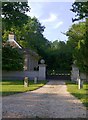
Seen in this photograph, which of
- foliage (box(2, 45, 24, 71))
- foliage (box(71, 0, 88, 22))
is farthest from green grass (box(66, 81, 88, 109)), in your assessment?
foliage (box(2, 45, 24, 71))

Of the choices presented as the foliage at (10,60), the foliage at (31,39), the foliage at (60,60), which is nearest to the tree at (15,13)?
the foliage at (31,39)

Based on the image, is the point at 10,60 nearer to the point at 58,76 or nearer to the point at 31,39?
the point at 58,76

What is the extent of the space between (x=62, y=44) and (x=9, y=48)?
1786 cm

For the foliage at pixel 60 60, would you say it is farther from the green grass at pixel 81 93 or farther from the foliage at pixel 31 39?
the green grass at pixel 81 93

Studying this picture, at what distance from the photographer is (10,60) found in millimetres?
42969

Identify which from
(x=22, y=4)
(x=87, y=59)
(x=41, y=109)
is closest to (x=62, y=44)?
(x=22, y=4)

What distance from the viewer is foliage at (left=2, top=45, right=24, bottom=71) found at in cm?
4291

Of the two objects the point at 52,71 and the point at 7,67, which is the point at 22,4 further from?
the point at 52,71

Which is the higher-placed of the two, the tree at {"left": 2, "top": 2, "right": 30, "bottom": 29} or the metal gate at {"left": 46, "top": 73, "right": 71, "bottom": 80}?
the tree at {"left": 2, "top": 2, "right": 30, "bottom": 29}

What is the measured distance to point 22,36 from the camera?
65.0 metres

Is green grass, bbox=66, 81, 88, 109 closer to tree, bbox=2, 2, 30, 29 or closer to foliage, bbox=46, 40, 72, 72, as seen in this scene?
tree, bbox=2, 2, 30, 29

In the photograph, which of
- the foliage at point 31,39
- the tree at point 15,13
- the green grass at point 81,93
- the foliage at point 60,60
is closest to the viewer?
the green grass at point 81,93

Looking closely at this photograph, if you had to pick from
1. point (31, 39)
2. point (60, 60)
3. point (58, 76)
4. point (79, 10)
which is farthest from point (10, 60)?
point (31, 39)

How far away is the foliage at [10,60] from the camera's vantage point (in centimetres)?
4291
